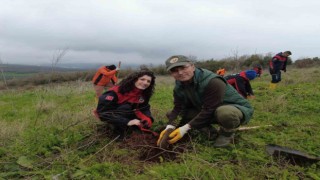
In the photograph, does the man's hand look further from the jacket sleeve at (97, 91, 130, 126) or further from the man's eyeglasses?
the man's eyeglasses

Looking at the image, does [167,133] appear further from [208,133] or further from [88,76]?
[88,76]

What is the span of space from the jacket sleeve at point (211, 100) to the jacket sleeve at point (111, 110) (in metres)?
1.02

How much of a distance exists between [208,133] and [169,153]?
0.74m

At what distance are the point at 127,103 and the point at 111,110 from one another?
25cm

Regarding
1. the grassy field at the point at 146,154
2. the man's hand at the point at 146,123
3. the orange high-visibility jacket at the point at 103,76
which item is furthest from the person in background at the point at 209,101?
the orange high-visibility jacket at the point at 103,76

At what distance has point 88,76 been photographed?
22578mm

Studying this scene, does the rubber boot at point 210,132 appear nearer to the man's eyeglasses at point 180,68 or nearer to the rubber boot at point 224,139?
the rubber boot at point 224,139

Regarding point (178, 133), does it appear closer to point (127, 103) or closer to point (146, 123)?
point (146, 123)

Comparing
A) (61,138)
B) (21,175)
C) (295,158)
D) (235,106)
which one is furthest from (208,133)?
(21,175)

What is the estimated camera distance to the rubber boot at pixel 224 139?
3.57 m

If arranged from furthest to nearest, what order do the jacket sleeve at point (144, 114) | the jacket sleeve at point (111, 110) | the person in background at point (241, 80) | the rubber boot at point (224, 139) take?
the person in background at point (241, 80)
the jacket sleeve at point (144, 114)
the jacket sleeve at point (111, 110)
the rubber boot at point (224, 139)

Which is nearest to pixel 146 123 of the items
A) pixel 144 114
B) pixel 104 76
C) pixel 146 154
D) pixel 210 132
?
pixel 144 114

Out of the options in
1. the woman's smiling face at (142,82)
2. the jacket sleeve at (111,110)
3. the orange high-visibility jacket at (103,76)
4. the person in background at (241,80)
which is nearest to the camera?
the jacket sleeve at (111,110)

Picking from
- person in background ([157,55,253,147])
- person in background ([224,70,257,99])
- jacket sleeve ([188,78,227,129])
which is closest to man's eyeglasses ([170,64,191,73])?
person in background ([157,55,253,147])
